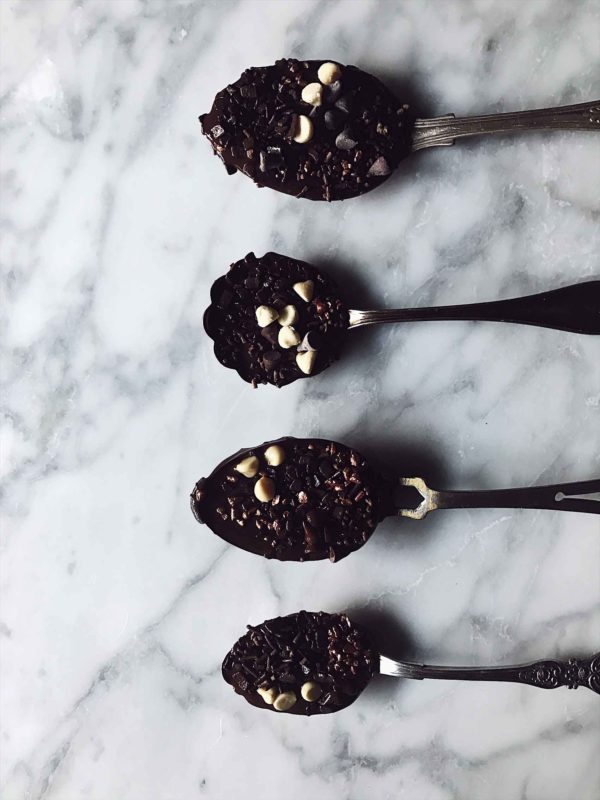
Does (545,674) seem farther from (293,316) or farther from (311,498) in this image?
(293,316)

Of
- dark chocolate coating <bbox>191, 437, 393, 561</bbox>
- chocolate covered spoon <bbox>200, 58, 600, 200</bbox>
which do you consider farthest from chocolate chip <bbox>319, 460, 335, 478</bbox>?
chocolate covered spoon <bbox>200, 58, 600, 200</bbox>

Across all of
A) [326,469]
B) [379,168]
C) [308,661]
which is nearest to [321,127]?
[379,168]

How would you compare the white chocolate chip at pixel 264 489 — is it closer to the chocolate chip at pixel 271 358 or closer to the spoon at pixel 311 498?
the spoon at pixel 311 498

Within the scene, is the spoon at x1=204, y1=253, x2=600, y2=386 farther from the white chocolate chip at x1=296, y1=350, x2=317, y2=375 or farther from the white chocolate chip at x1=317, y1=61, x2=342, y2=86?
the white chocolate chip at x1=317, y1=61, x2=342, y2=86

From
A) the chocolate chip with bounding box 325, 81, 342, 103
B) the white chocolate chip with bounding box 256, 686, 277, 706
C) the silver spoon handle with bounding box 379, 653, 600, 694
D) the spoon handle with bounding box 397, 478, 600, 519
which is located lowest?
the silver spoon handle with bounding box 379, 653, 600, 694

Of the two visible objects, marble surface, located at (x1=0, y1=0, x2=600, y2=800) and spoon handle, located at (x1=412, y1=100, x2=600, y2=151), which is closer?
spoon handle, located at (x1=412, y1=100, x2=600, y2=151)

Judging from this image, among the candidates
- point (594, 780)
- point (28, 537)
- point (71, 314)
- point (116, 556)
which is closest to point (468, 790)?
point (594, 780)
